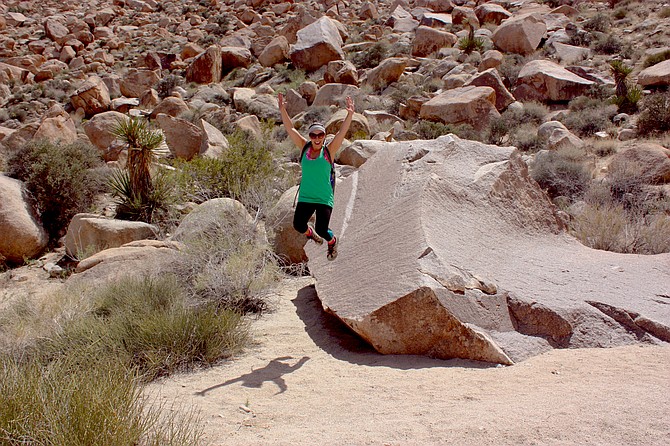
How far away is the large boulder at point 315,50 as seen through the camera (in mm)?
25609

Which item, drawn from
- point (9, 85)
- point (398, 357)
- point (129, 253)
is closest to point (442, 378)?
point (398, 357)

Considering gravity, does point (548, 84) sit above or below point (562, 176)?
above

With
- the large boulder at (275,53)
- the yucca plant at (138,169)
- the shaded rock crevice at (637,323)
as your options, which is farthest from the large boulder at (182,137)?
the large boulder at (275,53)

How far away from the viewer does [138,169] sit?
1150 cm

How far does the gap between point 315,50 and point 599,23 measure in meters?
12.3

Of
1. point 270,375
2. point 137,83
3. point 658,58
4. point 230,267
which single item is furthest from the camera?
point 137,83

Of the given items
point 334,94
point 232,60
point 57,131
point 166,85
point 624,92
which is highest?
point 232,60

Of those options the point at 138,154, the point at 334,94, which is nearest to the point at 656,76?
the point at 334,94

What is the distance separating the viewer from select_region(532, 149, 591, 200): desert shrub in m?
11.7

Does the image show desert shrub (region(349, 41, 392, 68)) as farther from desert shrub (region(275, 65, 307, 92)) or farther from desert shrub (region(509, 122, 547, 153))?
desert shrub (region(509, 122, 547, 153))

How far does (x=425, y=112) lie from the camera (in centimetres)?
1775

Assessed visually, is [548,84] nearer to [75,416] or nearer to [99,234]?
[99,234]

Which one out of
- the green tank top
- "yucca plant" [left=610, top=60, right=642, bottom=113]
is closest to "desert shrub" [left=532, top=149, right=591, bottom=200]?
"yucca plant" [left=610, top=60, right=642, bottom=113]

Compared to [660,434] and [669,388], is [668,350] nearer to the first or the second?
[669,388]
